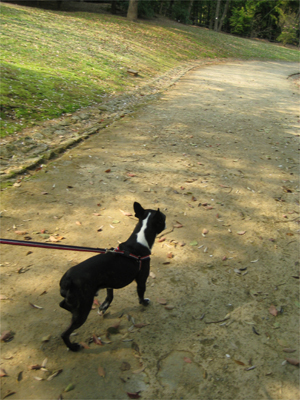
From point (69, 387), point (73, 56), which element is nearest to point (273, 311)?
point (69, 387)

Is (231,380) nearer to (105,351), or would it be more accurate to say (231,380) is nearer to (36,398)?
(105,351)

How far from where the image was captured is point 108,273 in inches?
122

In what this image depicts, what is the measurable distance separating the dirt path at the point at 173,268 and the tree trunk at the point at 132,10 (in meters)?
22.0

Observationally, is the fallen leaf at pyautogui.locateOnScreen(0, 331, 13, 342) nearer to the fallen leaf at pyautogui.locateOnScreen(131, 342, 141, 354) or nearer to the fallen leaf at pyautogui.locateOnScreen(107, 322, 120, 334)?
the fallen leaf at pyautogui.locateOnScreen(107, 322, 120, 334)

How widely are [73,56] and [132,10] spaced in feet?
48.9

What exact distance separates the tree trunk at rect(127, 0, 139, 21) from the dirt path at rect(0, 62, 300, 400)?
72.2ft

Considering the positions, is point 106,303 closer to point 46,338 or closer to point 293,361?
point 46,338

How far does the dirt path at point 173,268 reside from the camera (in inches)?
120

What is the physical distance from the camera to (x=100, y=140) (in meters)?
8.31

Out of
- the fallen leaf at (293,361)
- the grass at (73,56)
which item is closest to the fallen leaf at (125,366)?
the fallen leaf at (293,361)

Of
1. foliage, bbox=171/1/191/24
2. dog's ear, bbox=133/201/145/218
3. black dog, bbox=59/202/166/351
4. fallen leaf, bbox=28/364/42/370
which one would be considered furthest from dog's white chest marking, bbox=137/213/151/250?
foliage, bbox=171/1/191/24

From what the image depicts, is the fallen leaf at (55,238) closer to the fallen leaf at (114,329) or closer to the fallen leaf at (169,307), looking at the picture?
the fallen leaf at (114,329)

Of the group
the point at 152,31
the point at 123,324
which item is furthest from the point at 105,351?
the point at 152,31

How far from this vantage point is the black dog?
292 centimetres
